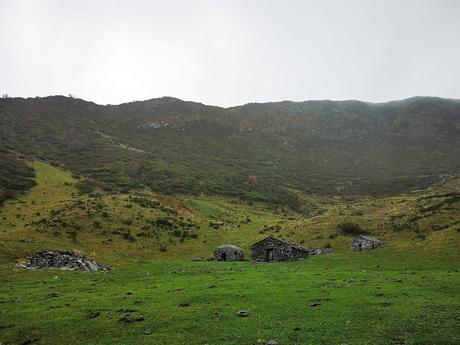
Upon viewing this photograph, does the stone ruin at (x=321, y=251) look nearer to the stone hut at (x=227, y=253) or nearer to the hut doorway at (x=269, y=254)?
the hut doorway at (x=269, y=254)

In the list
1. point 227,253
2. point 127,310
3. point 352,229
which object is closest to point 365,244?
point 352,229

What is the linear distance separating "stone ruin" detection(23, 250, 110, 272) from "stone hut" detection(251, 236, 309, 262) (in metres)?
17.3

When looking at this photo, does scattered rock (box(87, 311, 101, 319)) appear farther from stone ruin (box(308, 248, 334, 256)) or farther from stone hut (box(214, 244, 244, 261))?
stone ruin (box(308, 248, 334, 256))


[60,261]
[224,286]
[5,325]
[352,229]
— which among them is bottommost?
[60,261]

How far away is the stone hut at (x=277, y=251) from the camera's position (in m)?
45.3

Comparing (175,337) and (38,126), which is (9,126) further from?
(175,337)

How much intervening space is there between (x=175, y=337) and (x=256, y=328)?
11.2 ft

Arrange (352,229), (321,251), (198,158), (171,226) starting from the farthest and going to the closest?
(198,158) → (171,226) → (352,229) → (321,251)

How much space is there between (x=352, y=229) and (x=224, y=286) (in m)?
32.9

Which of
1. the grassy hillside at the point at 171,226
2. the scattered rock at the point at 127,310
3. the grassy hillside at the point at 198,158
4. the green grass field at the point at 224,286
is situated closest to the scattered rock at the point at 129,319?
the green grass field at the point at 224,286

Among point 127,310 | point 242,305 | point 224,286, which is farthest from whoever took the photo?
point 224,286

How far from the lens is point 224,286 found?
2825 cm

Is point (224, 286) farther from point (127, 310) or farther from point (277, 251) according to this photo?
point (277, 251)

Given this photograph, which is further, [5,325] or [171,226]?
[171,226]
